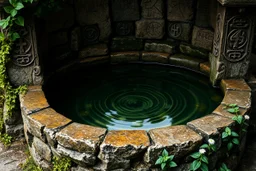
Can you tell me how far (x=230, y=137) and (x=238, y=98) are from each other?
55 centimetres

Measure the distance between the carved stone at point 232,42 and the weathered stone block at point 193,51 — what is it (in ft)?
1.86

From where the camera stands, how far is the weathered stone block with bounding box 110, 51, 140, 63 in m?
5.10

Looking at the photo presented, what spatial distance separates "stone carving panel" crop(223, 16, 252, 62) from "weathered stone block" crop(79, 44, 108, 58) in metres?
1.77

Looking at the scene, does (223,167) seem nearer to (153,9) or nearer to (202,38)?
(202,38)

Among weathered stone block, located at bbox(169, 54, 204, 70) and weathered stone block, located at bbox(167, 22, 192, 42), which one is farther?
weathered stone block, located at bbox(167, 22, 192, 42)

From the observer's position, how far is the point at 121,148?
3.03 metres

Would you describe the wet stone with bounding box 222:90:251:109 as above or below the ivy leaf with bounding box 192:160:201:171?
above

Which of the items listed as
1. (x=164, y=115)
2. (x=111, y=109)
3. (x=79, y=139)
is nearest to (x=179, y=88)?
(x=164, y=115)

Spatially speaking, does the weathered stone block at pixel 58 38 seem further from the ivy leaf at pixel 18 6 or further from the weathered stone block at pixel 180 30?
the weathered stone block at pixel 180 30

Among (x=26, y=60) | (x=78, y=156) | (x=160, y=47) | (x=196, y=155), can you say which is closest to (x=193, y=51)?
(x=160, y=47)

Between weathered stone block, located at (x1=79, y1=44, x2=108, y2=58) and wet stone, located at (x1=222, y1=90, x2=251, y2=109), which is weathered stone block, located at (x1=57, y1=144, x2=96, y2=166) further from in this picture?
weathered stone block, located at (x1=79, y1=44, x2=108, y2=58)

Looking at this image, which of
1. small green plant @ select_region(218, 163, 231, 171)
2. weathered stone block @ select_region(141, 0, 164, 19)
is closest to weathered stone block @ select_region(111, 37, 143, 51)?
weathered stone block @ select_region(141, 0, 164, 19)

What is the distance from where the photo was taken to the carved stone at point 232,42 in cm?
381

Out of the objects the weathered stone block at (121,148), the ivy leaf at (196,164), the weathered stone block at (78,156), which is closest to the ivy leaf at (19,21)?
the weathered stone block at (78,156)
